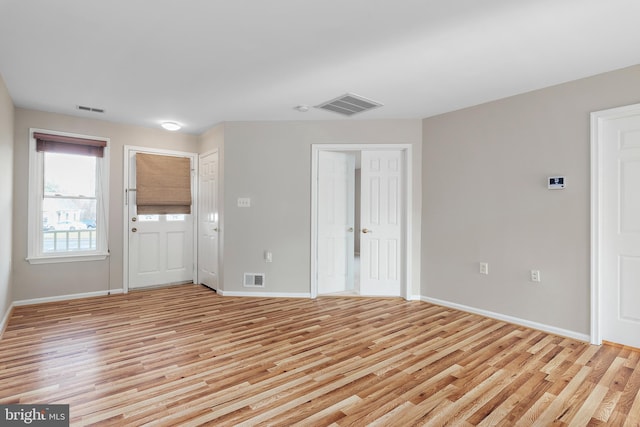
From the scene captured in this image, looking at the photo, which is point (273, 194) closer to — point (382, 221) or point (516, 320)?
point (382, 221)

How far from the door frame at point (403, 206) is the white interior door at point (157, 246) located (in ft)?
7.18

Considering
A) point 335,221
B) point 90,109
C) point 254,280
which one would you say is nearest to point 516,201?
point 335,221

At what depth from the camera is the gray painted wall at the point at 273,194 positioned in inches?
180

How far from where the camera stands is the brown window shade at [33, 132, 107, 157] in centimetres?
421

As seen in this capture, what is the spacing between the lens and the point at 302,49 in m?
2.61

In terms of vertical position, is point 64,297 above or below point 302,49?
below

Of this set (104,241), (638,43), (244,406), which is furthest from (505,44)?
(104,241)

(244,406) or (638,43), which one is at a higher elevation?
(638,43)

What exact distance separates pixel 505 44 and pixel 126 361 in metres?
3.81

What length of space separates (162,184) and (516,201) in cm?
475

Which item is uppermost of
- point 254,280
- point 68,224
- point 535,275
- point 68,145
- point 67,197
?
point 68,145

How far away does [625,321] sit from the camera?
2.96 m

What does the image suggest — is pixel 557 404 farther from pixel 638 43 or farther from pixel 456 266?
pixel 638 43

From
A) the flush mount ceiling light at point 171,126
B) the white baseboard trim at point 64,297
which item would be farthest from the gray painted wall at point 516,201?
the white baseboard trim at point 64,297
